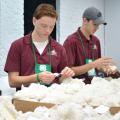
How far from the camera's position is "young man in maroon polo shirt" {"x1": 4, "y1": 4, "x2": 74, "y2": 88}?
7.35 ft

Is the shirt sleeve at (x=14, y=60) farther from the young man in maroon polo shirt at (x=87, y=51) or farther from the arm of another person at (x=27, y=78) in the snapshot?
the young man in maroon polo shirt at (x=87, y=51)

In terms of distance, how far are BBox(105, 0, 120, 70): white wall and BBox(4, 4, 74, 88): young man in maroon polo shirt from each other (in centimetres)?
523

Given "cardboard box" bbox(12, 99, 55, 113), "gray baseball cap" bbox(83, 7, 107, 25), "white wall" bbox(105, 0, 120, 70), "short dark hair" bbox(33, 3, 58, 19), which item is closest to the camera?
A: "cardboard box" bbox(12, 99, 55, 113)

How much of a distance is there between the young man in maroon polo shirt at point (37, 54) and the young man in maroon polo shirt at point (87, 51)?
352 mm

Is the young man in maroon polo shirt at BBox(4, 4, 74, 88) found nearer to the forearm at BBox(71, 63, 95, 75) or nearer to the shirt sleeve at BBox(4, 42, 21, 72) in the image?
the shirt sleeve at BBox(4, 42, 21, 72)

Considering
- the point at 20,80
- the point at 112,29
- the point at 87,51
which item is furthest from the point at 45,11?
the point at 112,29

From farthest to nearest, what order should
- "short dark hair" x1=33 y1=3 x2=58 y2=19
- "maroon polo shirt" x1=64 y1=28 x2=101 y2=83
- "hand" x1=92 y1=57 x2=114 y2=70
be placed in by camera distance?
"maroon polo shirt" x1=64 y1=28 x2=101 y2=83
"hand" x1=92 y1=57 x2=114 y2=70
"short dark hair" x1=33 y1=3 x2=58 y2=19

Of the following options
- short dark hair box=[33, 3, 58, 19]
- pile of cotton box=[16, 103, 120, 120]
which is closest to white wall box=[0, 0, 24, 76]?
short dark hair box=[33, 3, 58, 19]

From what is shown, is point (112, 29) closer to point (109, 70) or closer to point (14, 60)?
point (109, 70)

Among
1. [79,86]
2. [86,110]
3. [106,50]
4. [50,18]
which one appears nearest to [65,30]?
[106,50]

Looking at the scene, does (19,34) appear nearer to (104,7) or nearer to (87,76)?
(87,76)

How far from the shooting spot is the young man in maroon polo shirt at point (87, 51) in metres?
2.73

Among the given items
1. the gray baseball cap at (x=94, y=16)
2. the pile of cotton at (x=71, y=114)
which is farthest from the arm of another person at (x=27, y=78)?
the gray baseball cap at (x=94, y=16)

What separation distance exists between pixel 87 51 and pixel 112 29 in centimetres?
475
